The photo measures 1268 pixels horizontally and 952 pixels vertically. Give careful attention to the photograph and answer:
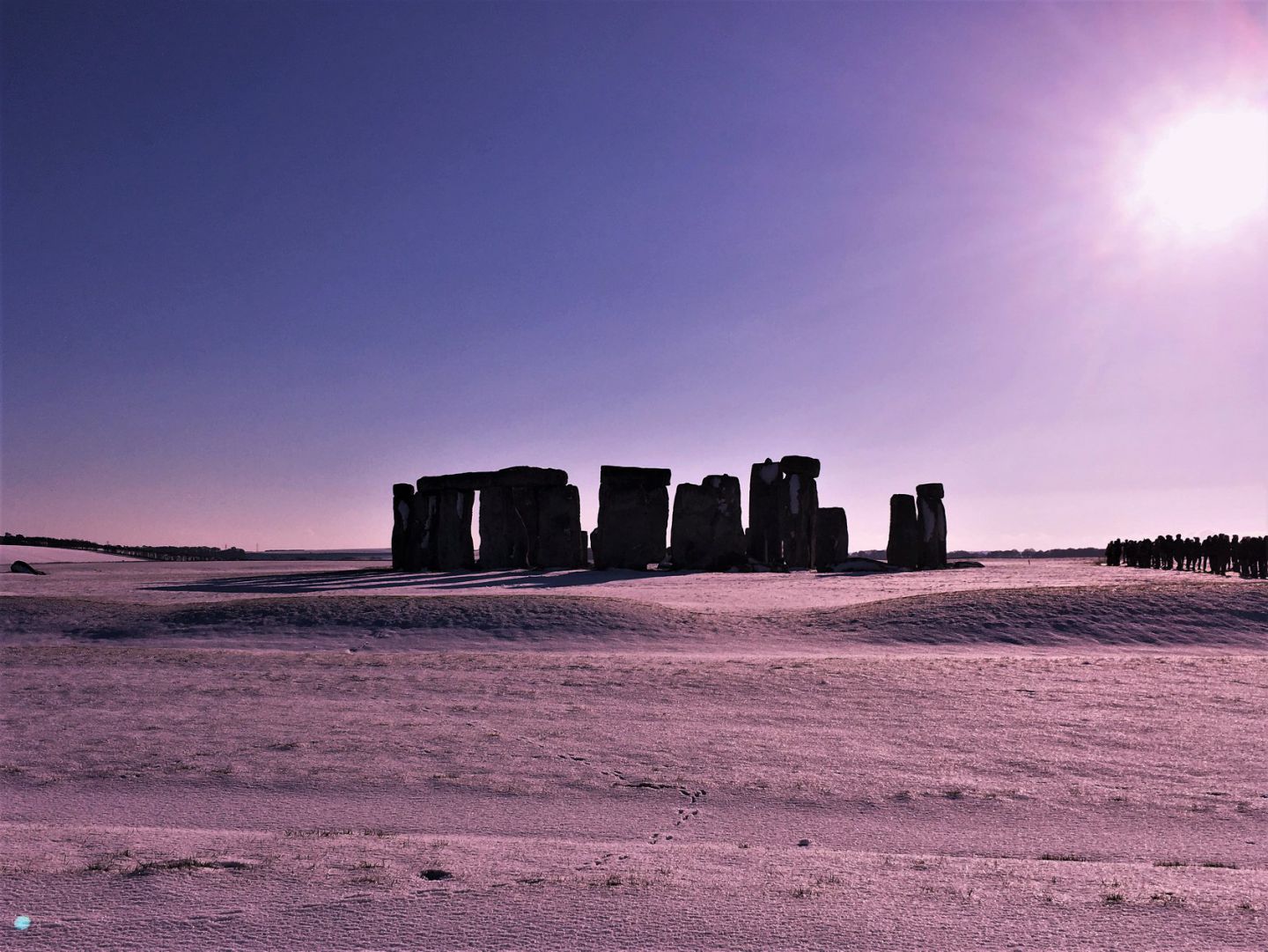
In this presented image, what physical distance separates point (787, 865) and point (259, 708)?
5.45 meters

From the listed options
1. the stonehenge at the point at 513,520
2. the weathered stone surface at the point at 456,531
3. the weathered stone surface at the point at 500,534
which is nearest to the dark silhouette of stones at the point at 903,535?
the stonehenge at the point at 513,520

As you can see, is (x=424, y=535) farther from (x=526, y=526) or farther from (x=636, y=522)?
(x=636, y=522)

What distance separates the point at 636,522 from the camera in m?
26.9

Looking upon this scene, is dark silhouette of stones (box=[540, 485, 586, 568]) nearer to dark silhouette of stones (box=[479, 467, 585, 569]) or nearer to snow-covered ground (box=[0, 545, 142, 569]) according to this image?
dark silhouette of stones (box=[479, 467, 585, 569])

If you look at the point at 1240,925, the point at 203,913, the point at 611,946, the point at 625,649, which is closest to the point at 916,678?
the point at 625,649

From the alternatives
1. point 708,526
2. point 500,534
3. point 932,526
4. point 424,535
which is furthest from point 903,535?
point 424,535

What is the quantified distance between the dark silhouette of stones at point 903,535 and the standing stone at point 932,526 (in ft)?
0.61

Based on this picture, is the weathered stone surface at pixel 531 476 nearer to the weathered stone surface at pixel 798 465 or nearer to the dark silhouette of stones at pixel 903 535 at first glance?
the weathered stone surface at pixel 798 465

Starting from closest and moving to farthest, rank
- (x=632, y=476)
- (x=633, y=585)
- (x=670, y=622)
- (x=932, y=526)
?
(x=670, y=622)
(x=633, y=585)
(x=632, y=476)
(x=932, y=526)

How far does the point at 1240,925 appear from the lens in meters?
3.42

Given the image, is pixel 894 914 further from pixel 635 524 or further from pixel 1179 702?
pixel 635 524

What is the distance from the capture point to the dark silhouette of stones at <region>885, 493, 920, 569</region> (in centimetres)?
2884

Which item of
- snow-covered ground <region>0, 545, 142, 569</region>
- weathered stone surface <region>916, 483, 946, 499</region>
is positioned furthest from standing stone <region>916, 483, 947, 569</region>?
snow-covered ground <region>0, 545, 142, 569</region>

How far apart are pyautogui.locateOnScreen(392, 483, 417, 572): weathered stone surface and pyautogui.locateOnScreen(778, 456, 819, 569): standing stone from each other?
474 inches
